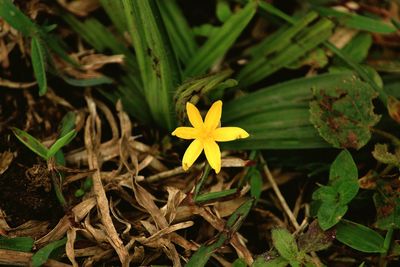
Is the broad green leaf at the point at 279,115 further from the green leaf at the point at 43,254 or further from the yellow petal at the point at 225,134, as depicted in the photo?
the green leaf at the point at 43,254

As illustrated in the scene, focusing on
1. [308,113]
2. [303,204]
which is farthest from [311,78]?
[303,204]

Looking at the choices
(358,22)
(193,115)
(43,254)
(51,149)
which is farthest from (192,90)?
(358,22)

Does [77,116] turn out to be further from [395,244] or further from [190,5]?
[395,244]

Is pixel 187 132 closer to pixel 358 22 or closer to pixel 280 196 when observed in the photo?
pixel 280 196

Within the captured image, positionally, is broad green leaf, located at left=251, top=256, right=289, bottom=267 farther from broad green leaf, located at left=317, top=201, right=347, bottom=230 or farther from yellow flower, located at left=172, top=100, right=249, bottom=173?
yellow flower, located at left=172, top=100, right=249, bottom=173

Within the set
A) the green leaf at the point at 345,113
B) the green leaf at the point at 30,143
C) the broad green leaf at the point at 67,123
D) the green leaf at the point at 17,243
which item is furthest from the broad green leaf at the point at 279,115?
the green leaf at the point at 17,243

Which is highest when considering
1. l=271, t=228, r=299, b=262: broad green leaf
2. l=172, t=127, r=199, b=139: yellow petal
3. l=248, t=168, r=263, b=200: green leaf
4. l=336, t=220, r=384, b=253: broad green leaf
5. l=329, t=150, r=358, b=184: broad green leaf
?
l=172, t=127, r=199, b=139: yellow petal

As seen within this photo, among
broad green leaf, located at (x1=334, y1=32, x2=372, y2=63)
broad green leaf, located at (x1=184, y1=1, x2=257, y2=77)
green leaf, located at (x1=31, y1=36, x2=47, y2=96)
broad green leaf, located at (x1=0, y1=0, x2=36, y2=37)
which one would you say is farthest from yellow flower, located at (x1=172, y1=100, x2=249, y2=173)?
broad green leaf, located at (x1=334, y1=32, x2=372, y2=63)
